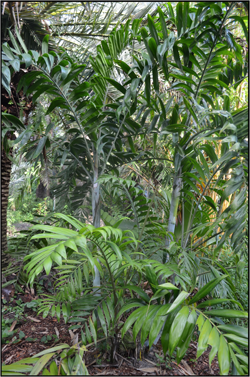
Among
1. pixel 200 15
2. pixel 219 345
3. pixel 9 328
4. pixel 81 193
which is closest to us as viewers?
pixel 219 345

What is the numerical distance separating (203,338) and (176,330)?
9 centimetres

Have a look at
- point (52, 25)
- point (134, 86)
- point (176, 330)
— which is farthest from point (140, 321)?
point (52, 25)

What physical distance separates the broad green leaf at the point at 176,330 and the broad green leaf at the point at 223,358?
138 mm

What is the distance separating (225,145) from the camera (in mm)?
1220

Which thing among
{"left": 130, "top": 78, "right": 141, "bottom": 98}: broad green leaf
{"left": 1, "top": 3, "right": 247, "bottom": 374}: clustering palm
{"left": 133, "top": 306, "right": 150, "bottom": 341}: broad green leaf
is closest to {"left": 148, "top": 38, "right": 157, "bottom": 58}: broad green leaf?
{"left": 1, "top": 3, "right": 247, "bottom": 374}: clustering palm

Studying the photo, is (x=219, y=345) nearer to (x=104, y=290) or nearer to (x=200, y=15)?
(x=104, y=290)

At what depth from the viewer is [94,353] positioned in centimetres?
127

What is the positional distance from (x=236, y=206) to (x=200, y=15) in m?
0.90

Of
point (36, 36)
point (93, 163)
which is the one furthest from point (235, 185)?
point (36, 36)

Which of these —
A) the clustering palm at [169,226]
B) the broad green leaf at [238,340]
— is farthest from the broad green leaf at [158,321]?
the broad green leaf at [238,340]

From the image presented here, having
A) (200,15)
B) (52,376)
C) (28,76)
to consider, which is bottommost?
(52,376)

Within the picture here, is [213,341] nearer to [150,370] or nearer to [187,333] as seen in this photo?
[187,333]

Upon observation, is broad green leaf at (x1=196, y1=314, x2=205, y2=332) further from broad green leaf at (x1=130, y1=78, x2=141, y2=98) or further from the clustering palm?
broad green leaf at (x1=130, y1=78, x2=141, y2=98)

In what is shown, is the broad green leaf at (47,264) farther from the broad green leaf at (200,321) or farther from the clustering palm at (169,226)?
the broad green leaf at (200,321)
